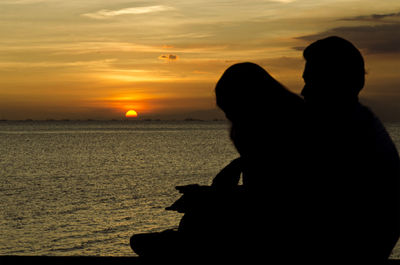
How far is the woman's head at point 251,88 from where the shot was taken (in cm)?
227

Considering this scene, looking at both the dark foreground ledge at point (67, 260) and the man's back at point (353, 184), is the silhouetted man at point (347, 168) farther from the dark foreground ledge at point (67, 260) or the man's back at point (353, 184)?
the dark foreground ledge at point (67, 260)

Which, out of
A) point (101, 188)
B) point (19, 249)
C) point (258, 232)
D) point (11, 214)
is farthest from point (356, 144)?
point (101, 188)

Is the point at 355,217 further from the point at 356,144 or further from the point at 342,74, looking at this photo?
the point at 342,74

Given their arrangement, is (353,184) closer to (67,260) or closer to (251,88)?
(251,88)

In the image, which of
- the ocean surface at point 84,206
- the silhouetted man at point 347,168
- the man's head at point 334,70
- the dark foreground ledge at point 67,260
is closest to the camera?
the silhouetted man at point 347,168

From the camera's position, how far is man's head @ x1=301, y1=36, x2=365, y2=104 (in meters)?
2.32

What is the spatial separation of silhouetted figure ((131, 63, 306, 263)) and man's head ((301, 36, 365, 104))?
0.57ft

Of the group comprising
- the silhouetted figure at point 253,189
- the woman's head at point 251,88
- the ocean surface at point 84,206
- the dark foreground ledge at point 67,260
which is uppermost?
the woman's head at point 251,88

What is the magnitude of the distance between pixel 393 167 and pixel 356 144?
0.64 ft

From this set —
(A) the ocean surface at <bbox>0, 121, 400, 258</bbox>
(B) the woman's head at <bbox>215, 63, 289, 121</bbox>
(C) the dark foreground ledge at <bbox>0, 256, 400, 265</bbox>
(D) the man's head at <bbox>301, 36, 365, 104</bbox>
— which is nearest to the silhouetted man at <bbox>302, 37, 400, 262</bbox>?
(D) the man's head at <bbox>301, 36, 365, 104</bbox>

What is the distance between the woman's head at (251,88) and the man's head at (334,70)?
0.20 meters

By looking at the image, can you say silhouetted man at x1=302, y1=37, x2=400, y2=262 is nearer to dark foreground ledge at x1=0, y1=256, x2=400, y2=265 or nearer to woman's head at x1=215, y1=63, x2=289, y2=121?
woman's head at x1=215, y1=63, x2=289, y2=121

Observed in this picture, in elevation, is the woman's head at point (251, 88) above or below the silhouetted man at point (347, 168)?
above

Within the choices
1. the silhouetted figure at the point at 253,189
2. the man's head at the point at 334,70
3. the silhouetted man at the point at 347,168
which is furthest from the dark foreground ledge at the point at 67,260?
the man's head at the point at 334,70
